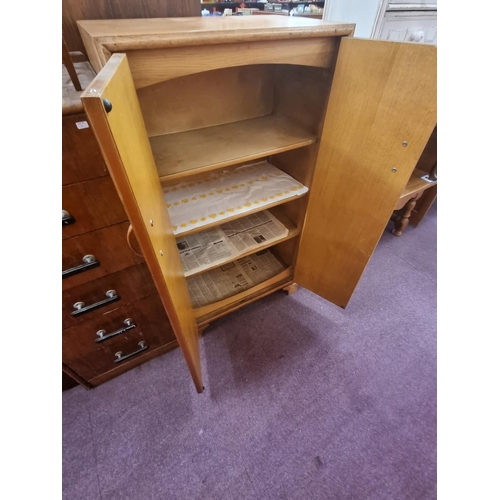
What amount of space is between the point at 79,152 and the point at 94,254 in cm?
27

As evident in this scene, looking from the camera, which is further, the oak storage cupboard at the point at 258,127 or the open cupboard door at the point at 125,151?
the oak storage cupboard at the point at 258,127

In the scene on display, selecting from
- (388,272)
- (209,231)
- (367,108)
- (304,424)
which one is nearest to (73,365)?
(209,231)

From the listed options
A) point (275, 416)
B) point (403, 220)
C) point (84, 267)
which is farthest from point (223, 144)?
point (403, 220)

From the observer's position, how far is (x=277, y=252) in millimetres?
1438

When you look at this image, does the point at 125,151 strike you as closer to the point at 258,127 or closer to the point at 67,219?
the point at 67,219

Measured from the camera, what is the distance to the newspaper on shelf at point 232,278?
4.12ft

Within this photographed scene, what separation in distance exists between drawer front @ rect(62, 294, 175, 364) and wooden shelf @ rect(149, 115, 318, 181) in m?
0.47

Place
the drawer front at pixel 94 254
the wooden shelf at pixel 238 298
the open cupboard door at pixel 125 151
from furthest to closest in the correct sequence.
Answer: the wooden shelf at pixel 238 298
the drawer front at pixel 94 254
the open cupboard door at pixel 125 151

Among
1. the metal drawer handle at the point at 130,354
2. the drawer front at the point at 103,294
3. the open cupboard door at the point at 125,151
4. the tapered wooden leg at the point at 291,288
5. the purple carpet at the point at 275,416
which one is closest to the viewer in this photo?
the open cupboard door at the point at 125,151

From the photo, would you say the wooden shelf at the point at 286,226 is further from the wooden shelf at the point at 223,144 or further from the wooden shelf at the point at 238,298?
the wooden shelf at the point at 223,144

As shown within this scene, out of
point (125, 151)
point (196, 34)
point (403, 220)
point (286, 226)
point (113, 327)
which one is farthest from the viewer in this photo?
point (403, 220)

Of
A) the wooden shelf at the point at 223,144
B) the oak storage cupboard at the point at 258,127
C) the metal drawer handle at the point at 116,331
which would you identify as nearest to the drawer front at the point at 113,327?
the metal drawer handle at the point at 116,331

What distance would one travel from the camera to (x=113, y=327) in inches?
37.2

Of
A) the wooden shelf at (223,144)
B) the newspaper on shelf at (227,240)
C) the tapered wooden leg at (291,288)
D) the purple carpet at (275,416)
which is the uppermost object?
the wooden shelf at (223,144)
